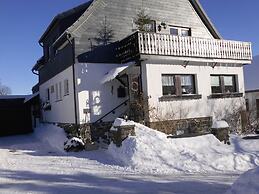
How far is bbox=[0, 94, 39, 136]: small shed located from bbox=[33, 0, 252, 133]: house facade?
780 cm

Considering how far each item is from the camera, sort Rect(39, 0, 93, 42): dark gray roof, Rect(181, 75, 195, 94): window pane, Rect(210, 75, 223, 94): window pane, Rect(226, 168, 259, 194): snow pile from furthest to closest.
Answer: Rect(210, 75, 223, 94): window pane, Rect(39, 0, 93, 42): dark gray roof, Rect(181, 75, 195, 94): window pane, Rect(226, 168, 259, 194): snow pile

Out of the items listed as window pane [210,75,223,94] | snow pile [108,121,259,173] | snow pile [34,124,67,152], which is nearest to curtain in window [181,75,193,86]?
window pane [210,75,223,94]

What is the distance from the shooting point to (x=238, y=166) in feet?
35.3

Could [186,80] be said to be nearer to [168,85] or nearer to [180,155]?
[168,85]

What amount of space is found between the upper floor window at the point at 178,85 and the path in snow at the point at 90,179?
6.50m

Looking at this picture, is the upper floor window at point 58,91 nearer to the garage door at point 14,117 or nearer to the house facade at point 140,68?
the house facade at point 140,68

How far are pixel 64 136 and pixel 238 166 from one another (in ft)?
33.7

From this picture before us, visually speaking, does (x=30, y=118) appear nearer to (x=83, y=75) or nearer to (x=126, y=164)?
(x=83, y=75)

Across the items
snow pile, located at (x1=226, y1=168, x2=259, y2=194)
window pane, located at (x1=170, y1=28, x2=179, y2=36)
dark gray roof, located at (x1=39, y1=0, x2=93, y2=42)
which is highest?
dark gray roof, located at (x1=39, y1=0, x2=93, y2=42)

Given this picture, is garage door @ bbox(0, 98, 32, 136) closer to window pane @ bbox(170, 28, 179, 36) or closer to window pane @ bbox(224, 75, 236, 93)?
window pane @ bbox(170, 28, 179, 36)

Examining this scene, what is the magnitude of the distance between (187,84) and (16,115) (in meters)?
15.9

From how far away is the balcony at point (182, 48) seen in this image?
1636 centimetres

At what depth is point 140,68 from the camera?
1669 cm

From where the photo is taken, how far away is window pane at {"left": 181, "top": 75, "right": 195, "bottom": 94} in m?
18.5
